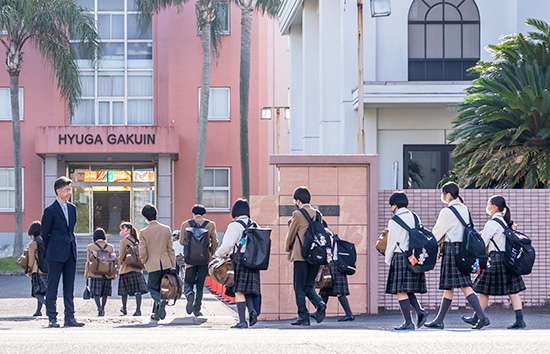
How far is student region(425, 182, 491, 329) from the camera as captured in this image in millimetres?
11453

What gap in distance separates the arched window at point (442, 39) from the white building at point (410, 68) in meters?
0.03

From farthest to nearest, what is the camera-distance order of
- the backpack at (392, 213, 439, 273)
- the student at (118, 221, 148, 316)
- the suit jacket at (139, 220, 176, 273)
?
the student at (118, 221, 148, 316) → the suit jacket at (139, 220, 176, 273) → the backpack at (392, 213, 439, 273)

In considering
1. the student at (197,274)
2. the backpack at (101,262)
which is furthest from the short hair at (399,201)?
the backpack at (101,262)

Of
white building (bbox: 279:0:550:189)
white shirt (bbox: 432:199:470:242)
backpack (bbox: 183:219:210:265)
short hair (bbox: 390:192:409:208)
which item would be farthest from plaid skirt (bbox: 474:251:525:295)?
white building (bbox: 279:0:550:189)

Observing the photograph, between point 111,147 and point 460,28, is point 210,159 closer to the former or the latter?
point 111,147

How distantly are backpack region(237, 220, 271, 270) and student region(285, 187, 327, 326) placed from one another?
0.40 metres

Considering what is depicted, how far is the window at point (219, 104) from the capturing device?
41.2 m

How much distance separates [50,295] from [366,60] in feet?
42.6

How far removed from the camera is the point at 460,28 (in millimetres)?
24219

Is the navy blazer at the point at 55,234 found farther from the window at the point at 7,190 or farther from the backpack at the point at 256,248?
the window at the point at 7,190

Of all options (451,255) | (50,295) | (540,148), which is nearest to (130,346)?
(50,295)

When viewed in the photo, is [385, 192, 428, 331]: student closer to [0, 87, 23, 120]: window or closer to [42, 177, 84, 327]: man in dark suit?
[42, 177, 84, 327]: man in dark suit

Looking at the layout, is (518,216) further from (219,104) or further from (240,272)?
(219,104)

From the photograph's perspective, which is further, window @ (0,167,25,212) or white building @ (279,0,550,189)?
window @ (0,167,25,212)
